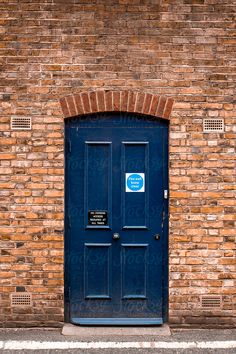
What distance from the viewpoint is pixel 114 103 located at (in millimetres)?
5477

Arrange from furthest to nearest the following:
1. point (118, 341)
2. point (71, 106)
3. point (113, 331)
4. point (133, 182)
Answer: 1. point (133, 182)
2. point (71, 106)
3. point (113, 331)
4. point (118, 341)

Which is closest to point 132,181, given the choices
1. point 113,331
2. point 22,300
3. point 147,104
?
point 147,104

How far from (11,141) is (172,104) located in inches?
84.0

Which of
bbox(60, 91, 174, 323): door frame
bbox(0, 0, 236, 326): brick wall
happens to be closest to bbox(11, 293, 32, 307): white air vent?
bbox(0, 0, 236, 326): brick wall

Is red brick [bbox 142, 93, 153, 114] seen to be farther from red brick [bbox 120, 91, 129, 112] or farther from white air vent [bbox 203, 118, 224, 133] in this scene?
white air vent [bbox 203, 118, 224, 133]

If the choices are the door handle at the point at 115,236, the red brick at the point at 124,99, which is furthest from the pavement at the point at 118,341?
the red brick at the point at 124,99

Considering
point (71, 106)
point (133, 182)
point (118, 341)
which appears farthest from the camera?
point (133, 182)

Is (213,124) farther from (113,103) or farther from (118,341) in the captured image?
(118,341)

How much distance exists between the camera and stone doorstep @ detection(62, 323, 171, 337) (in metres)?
5.27

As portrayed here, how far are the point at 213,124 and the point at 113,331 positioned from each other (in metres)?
2.93

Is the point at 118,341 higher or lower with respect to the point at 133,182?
lower

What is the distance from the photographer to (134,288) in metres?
5.60

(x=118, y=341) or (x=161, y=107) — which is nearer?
(x=118, y=341)

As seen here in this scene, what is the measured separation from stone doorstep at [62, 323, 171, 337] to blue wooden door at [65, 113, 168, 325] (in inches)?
7.0
